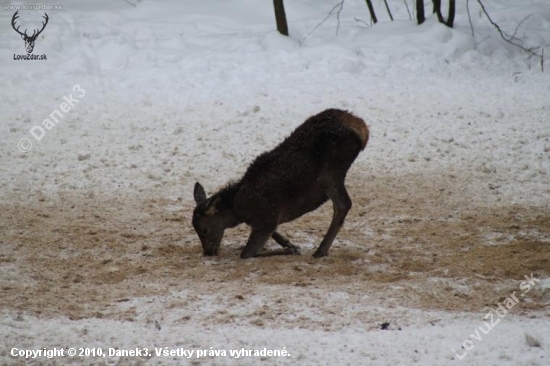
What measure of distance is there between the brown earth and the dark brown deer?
321 millimetres

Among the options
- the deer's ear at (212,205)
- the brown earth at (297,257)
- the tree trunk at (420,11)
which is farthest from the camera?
the tree trunk at (420,11)

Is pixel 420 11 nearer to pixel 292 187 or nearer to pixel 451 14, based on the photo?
pixel 451 14

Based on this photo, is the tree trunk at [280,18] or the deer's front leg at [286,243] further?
the tree trunk at [280,18]

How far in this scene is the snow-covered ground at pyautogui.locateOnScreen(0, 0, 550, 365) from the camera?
590 centimetres

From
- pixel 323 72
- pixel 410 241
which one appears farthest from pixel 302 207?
pixel 323 72

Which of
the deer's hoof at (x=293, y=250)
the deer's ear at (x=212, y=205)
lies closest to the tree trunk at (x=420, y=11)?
the deer's hoof at (x=293, y=250)

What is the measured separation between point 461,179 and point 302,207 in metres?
3.33

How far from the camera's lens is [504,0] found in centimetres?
1897

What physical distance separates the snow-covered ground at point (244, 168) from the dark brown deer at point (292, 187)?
0.36 m

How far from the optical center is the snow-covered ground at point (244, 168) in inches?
232

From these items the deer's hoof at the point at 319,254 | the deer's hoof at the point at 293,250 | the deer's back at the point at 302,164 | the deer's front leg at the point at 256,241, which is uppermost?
the deer's back at the point at 302,164

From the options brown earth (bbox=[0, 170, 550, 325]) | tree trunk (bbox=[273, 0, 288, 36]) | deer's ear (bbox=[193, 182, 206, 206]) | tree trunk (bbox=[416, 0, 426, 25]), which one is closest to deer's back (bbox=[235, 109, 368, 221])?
deer's ear (bbox=[193, 182, 206, 206])

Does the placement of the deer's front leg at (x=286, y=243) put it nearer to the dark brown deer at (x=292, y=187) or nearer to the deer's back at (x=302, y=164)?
the dark brown deer at (x=292, y=187)

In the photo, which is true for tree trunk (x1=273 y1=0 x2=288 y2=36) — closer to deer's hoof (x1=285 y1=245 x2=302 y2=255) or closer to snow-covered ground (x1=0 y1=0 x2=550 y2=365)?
snow-covered ground (x1=0 y1=0 x2=550 y2=365)
